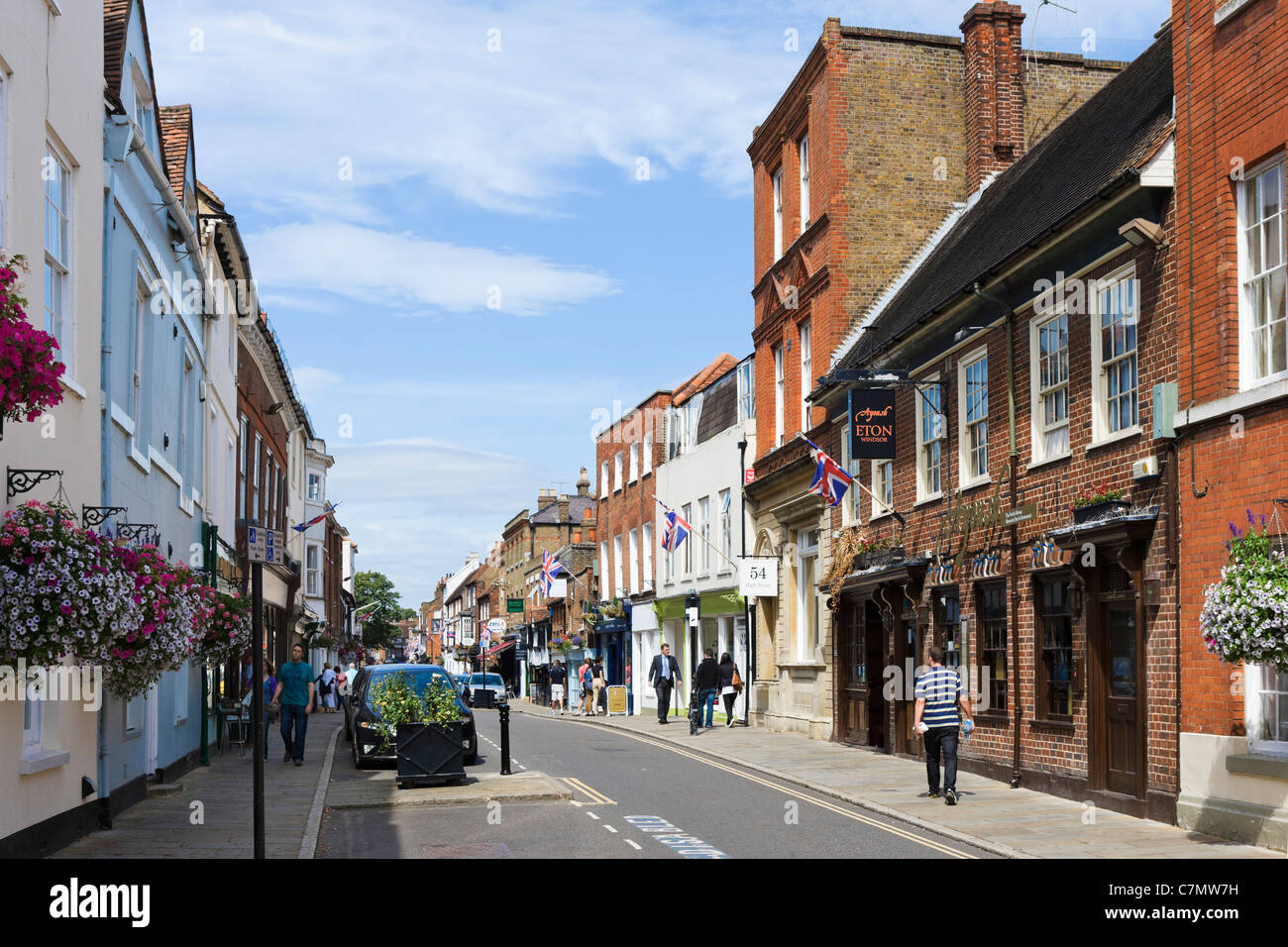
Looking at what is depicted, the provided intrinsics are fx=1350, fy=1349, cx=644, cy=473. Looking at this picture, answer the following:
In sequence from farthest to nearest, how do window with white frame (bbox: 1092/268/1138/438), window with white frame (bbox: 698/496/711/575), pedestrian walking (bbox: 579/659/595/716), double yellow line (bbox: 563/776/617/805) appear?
pedestrian walking (bbox: 579/659/595/716) → window with white frame (bbox: 698/496/711/575) → double yellow line (bbox: 563/776/617/805) → window with white frame (bbox: 1092/268/1138/438)

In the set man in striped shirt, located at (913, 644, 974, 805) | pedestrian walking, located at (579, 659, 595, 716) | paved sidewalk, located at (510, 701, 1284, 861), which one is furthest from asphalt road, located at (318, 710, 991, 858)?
pedestrian walking, located at (579, 659, 595, 716)

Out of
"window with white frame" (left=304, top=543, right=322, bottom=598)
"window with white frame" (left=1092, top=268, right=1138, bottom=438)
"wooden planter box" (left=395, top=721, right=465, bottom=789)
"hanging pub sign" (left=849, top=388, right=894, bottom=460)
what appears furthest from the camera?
"window with white frame" (left=304, top=543, right=322, bottom=598)

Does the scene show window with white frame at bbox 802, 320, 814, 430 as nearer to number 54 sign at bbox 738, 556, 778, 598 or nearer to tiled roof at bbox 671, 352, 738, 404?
number 54 sign at bbox 738, 556, 778, 598

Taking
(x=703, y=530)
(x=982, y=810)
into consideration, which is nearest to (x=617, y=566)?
(x=703, y=530)

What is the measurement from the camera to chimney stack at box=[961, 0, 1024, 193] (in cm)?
2748

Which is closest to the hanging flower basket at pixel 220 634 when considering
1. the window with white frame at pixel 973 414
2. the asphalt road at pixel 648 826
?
the asphalt road at pixel 648 826

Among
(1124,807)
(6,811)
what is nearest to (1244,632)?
(1124,807)

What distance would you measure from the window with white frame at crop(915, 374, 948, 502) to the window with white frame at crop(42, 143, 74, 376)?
13.1 metres

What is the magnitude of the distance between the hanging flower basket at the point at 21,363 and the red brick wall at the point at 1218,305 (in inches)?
400

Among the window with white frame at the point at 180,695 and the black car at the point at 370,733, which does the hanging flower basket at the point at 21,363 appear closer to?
the window with white frame at the point at 180,695

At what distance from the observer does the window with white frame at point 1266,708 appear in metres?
12.4

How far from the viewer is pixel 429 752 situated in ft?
57.1

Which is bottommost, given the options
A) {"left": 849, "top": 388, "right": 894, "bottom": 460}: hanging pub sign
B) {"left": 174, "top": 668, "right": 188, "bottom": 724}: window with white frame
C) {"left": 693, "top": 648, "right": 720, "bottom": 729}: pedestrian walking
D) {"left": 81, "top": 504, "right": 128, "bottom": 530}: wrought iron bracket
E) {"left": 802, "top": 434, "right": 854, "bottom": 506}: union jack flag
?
{"left": 693, "top": 648, "right": 720, "bottom": 729}: pedestrian walking

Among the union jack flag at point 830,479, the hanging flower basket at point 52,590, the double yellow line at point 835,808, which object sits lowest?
the double yellow line at point 835,808
